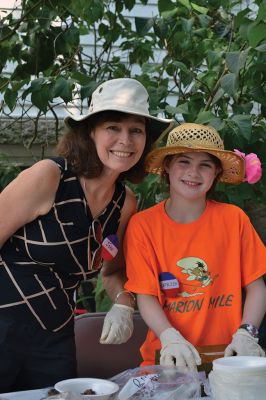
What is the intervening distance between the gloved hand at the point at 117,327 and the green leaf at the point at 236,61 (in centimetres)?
115

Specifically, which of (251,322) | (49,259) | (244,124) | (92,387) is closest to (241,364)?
(92,387)

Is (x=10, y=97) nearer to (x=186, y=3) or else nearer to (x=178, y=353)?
(x=186, y=3)

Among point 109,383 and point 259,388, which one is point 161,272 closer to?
point 109,383

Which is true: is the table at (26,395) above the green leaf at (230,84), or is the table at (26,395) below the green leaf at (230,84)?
below

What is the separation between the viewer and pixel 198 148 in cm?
225

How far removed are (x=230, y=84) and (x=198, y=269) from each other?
97cm

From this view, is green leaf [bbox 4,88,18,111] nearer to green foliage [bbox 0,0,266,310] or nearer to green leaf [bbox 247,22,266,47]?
green foliage [bbox 0,0,266,310]

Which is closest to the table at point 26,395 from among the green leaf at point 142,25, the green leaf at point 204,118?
the green leaf at point 204,118

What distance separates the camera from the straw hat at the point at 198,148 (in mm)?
2279

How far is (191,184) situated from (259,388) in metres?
0.93

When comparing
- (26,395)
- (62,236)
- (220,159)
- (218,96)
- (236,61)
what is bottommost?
(26,395)

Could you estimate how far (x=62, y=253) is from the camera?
7.05ft

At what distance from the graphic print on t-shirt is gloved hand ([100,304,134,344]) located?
0.20 m

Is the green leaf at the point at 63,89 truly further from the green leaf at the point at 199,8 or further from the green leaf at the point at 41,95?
the green leaf at the point at 199,8
